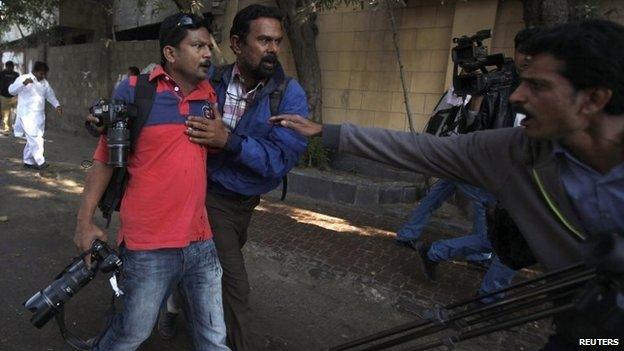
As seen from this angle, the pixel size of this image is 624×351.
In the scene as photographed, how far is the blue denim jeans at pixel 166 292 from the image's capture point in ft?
6.55

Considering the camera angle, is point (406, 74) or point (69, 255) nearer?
point (69, 255)

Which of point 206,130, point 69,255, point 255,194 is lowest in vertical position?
point 69,255

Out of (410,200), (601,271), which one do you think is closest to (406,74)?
(410,200)

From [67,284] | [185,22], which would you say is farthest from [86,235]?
[185,22]

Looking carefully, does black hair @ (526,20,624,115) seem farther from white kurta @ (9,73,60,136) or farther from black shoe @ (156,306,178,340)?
white kurta @ (9,73,60,136)

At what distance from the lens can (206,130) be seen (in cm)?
202

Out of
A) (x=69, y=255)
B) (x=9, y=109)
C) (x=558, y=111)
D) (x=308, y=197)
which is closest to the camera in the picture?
(x=558, y=111)

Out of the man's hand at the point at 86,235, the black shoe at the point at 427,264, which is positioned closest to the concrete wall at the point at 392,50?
the black shoe at the point at 427,264

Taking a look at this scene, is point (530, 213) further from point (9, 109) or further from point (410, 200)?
point (9, 109)

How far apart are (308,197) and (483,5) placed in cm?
361

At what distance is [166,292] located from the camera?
210cm

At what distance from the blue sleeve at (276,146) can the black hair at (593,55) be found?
46.0 inches

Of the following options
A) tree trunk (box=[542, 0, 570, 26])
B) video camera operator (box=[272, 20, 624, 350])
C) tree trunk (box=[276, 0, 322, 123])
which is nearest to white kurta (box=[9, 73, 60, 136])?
tree trunk (box=[276, 0, 322, 123])

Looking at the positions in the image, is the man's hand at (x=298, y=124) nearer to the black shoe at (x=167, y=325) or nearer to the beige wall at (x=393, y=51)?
the black shoe at (x=167, y=325)
